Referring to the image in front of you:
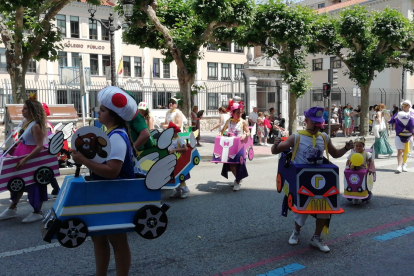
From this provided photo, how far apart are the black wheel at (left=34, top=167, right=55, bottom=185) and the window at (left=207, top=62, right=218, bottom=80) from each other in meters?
35.3

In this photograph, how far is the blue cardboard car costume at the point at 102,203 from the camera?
2.93 meters

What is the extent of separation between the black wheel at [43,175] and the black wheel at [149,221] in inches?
124

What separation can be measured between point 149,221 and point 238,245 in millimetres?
1963

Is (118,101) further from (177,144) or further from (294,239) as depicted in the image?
(177,144)

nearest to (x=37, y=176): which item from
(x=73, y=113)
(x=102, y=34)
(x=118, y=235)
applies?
(x=118, y=235)

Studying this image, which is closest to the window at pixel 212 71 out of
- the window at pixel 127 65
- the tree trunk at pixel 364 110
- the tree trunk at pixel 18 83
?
the window at pixel 127 65

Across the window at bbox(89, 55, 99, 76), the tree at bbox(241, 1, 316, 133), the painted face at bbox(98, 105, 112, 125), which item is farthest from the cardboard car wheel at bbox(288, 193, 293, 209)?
the window at bbox(89, 55, 99, 76)

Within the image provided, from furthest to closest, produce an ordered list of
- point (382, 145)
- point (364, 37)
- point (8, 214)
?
point (364, 37) < point (382, 145) < point (8, 214)

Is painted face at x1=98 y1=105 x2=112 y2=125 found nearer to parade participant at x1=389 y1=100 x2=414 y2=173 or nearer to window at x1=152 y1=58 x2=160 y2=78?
parade participant at x1=389 y1=100 x2=414 y2=173

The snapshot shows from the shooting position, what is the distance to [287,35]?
17.6 meters

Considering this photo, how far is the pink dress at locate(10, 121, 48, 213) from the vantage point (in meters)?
5.68

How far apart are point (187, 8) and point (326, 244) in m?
12.3

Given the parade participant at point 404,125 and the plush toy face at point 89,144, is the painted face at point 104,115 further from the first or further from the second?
the parade participant at point 404,125

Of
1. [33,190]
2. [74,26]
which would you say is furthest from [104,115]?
[74,26]
